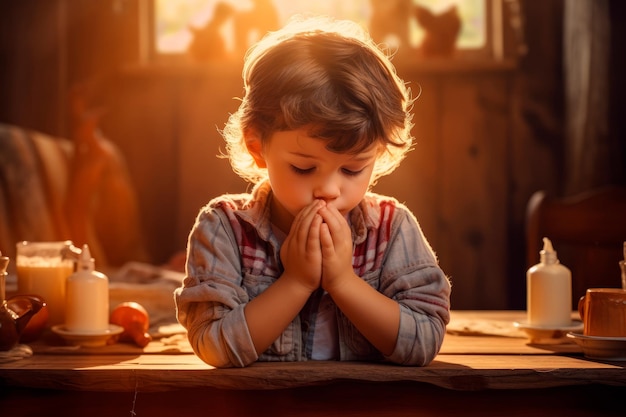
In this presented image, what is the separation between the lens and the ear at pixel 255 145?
4.18 ft

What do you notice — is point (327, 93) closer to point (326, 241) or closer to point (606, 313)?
point (326, 241)

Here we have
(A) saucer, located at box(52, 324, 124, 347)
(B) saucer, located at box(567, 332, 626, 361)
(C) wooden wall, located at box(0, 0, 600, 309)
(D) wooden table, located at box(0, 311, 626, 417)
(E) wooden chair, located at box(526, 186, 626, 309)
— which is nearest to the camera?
(D) wooden table, located at box(0, 311, 626, 417)

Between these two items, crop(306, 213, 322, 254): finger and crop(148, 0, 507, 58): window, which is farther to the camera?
crop(148, 0, 507, 58): window

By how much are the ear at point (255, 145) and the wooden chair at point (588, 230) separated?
1122mm

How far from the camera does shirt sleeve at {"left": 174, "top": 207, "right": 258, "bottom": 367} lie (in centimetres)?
119

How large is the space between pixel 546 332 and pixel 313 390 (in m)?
0.53

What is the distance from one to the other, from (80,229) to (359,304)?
2138 millimetres

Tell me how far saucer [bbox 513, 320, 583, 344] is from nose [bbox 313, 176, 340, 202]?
Answer: 51 cm

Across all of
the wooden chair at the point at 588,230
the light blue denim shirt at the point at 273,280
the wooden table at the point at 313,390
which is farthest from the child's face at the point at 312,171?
the wooden chair at the point at 588,230

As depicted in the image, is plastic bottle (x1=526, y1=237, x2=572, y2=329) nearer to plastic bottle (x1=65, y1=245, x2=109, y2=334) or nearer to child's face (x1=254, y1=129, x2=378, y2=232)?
child's face (x1=254, y1=129, x2=378, y2=232)

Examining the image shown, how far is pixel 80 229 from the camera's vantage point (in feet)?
10.3

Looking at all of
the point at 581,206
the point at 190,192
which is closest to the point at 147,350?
the point at 581,206

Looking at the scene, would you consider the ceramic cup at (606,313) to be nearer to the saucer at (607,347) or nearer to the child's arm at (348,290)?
the saucer at (607,347)

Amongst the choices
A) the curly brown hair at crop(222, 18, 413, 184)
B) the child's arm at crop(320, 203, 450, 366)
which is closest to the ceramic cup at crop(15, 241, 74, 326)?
the curly brown hair at crop(222, 18, 413, 184)
